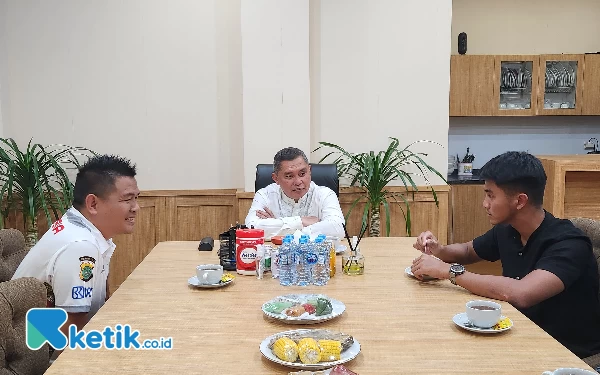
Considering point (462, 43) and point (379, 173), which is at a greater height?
point (462, 43)

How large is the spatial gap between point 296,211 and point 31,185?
2081mm

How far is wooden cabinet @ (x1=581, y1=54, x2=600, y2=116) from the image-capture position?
17.4ft

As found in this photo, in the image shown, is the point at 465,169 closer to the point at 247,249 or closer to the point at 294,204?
the point at 294,204

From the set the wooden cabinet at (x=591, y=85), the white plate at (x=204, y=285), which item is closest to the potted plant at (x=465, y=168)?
the wooden cabinet at (x=591, y=85)

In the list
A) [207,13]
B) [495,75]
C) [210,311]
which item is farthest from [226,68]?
[210,311]

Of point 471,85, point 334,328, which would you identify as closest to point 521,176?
point 334,328

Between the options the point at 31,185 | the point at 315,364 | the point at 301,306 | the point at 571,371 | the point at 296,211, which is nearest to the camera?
the point at 571,371

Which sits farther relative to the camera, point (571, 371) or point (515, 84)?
point (515, 84)

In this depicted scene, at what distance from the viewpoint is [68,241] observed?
1.90 meters

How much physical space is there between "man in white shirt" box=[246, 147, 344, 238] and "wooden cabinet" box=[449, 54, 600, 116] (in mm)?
2671

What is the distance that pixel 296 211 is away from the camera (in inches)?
126

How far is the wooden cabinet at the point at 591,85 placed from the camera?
5.29m

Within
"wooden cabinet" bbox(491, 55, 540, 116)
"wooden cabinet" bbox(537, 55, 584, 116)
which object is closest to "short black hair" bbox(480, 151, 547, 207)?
"wooden cabinet" bbox(491, 55, 540, 116)

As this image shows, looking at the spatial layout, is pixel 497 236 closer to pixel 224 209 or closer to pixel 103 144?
pixel 224 209
